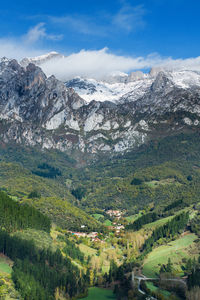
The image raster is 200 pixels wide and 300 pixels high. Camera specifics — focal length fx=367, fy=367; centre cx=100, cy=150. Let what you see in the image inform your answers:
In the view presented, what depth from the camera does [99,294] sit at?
15000cm

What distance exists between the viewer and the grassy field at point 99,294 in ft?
479

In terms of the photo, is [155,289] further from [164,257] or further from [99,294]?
[164,257]

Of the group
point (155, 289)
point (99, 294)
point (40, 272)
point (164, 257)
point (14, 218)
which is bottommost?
point (99, 294)

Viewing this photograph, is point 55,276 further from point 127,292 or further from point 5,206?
point 5,206

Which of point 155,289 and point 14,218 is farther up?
point 14,218

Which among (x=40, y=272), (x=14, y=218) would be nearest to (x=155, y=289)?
(x=40, y=272)

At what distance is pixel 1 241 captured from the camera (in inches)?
6284

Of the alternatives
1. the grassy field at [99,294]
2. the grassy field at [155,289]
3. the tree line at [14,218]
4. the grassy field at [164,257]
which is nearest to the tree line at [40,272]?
the grassy field at [99,294]

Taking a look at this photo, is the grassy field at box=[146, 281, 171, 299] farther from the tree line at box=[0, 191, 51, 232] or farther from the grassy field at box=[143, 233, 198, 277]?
the tree line at box=[0, 191, 51, 232]

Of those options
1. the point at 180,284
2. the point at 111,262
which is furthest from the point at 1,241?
the point at 180,284

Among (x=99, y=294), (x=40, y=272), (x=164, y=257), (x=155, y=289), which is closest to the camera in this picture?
(x=40, y=272)

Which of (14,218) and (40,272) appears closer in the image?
(40,272)

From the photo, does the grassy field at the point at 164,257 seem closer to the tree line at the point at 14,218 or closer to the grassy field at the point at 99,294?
the grassy field at the point at 99,294

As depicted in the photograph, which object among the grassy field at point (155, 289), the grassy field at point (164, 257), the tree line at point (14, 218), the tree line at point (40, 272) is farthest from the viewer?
the tree line at point (14, 218)
